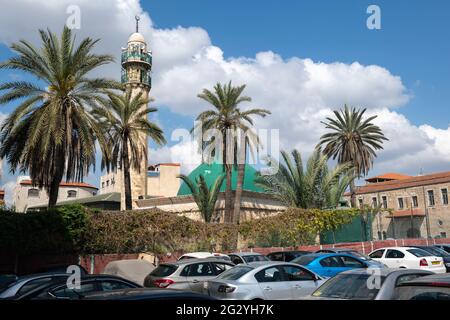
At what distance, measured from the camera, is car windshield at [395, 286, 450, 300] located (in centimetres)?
549

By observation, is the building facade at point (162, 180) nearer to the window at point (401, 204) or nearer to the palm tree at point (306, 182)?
the window at point (401, 204)

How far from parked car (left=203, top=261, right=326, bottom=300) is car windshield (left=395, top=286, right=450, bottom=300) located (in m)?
4.85

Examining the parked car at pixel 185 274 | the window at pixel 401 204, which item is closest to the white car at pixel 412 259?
the parked car at pixel 185 274

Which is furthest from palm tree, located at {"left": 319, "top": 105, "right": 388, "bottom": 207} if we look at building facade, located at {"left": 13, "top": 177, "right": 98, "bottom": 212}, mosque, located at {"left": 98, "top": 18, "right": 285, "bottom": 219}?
building facade, located at {"left": 13, "top": 177, "right": 98, "bottom": 212}

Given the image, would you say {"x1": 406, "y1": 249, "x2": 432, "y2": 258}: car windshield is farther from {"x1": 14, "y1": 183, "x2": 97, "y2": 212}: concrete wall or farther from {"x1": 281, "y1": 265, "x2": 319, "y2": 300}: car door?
{"x1": 14, "y1": 183, "x2": 97, "y2": 212}: concrete wall

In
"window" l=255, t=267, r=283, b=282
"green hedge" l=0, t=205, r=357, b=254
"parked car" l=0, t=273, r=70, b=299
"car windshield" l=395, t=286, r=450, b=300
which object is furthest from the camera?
"green hedge" l=0, t=205, r=357, b=254

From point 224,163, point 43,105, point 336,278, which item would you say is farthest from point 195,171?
point 336,278

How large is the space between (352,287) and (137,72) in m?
46.7

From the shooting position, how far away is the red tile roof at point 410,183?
56062 mm

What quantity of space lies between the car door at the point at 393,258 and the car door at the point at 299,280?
9.21m
